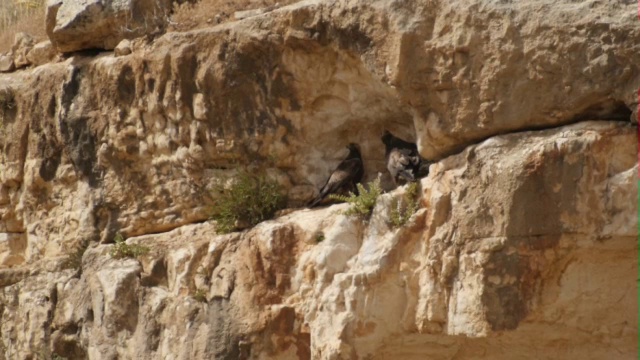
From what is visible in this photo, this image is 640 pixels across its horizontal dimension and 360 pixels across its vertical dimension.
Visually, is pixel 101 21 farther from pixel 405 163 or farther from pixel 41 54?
pixel 405 163

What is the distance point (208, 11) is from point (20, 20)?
486 cm

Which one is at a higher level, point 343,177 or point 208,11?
Result: point 208,11

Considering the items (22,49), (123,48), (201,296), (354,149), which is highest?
(22,49)

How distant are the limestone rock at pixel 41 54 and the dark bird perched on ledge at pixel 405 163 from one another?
14.3 ft

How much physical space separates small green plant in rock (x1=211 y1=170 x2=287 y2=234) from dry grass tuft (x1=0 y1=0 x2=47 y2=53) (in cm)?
376

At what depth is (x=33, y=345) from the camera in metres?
10.6

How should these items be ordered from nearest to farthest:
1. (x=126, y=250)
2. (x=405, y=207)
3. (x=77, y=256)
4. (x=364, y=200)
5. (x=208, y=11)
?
(x=405, y=207)
(x=364, y=200)
(x=126, y=250)
(x=208, y=11)
(x=77, y=256)

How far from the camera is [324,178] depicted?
973 centimetres

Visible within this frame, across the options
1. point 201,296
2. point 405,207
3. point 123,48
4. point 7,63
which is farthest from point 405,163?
point 7,63

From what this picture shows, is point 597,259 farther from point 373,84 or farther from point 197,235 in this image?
point 197,235

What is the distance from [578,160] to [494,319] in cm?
130

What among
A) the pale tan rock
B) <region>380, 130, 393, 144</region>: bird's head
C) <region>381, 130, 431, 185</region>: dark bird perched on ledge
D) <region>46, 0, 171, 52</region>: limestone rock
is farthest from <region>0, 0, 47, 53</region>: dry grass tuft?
<region>381, 130, 431, 185</region>: dark bird perched on ledge

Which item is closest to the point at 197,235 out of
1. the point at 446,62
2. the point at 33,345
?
the point at 33,345

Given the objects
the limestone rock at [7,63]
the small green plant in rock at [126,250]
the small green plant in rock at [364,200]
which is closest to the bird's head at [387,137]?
the small green plant in rock at [364,200]
